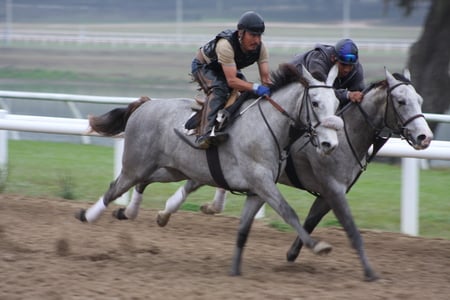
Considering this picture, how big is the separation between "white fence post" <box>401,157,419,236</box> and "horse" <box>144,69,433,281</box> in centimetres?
144

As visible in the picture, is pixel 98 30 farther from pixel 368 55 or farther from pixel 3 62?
pixel 368 55

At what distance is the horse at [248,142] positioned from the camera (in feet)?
21.5

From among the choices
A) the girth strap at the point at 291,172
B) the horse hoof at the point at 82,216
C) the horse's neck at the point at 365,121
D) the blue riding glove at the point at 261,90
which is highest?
the blue riding glove at the point at 261,90

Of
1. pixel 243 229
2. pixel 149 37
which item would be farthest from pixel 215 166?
pixel 149 37

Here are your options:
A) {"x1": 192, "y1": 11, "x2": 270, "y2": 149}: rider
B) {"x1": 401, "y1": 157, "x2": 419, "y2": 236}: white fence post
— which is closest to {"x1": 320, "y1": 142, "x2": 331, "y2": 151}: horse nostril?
{"x1": 192, "y1": 11, "x2": 270, "y2": 149}: rider

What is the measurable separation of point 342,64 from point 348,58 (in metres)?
0.13

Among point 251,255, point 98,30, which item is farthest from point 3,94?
point 98,30

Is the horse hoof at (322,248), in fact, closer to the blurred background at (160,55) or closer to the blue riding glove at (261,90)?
the blue riding glove at (261,90)

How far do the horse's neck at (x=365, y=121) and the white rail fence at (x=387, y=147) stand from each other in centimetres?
142

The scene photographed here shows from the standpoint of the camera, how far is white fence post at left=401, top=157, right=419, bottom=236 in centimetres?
852

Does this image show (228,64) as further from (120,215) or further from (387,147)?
(387,147)

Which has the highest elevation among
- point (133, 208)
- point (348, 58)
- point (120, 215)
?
point (348, 58)

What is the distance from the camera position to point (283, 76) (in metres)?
6.95

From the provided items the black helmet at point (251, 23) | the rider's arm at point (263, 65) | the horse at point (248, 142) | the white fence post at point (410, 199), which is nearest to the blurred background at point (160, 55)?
the white fence post at point (410, 199)
